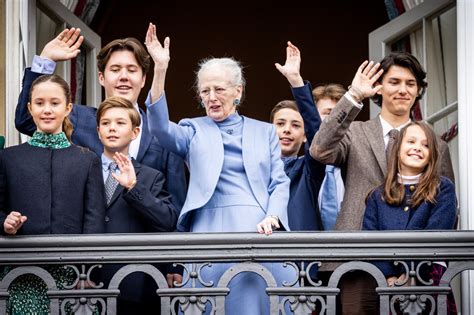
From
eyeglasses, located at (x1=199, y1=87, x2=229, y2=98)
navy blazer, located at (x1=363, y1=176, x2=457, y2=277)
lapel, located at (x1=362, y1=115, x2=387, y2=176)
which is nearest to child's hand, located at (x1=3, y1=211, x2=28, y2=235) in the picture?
eyeglasses, located at (x1=199, y1=87, x2=229, y2=98)

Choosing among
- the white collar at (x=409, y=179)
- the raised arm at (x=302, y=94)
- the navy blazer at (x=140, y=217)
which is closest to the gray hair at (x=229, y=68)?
the raised arm at (x=302, y=94)

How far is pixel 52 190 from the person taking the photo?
26.1ft

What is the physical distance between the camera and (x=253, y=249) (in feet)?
26.0

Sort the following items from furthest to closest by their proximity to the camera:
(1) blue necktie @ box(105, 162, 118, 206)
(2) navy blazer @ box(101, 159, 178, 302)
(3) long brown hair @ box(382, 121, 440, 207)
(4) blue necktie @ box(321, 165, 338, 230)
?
(4) blue necktie @ box(321, 165, 338, 230) → (1) blue necktie @ box(105, 162, 118, 206) → (2) navy blazer @ box(101, 159, 178, 302) → (3) long brown hair @ box(382, 121, 440, 207)

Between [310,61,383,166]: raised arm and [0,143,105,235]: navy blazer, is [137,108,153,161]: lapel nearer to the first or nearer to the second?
[0,143,105,235]: navy blazer

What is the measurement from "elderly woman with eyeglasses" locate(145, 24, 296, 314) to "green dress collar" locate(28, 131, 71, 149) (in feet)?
1.58

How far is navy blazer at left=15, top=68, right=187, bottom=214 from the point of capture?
27.5 feet

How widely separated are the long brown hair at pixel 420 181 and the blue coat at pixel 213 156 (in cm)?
57

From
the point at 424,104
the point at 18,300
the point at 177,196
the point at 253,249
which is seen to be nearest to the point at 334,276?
the point at 253,249

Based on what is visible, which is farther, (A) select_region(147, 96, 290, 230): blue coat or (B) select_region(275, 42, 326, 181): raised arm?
(B) select_region(275, 42, 326, 181): raised arm

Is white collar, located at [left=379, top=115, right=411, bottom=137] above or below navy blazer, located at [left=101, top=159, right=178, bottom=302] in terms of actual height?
above

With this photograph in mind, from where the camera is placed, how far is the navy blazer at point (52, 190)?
7934 millimetres

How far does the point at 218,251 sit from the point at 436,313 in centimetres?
117

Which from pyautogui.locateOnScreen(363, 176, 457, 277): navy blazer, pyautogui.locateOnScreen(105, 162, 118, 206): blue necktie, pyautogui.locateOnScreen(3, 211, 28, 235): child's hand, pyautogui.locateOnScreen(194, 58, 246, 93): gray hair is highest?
pyautogui.locateOnScreen(194, 58, 246, 93): gray hair
